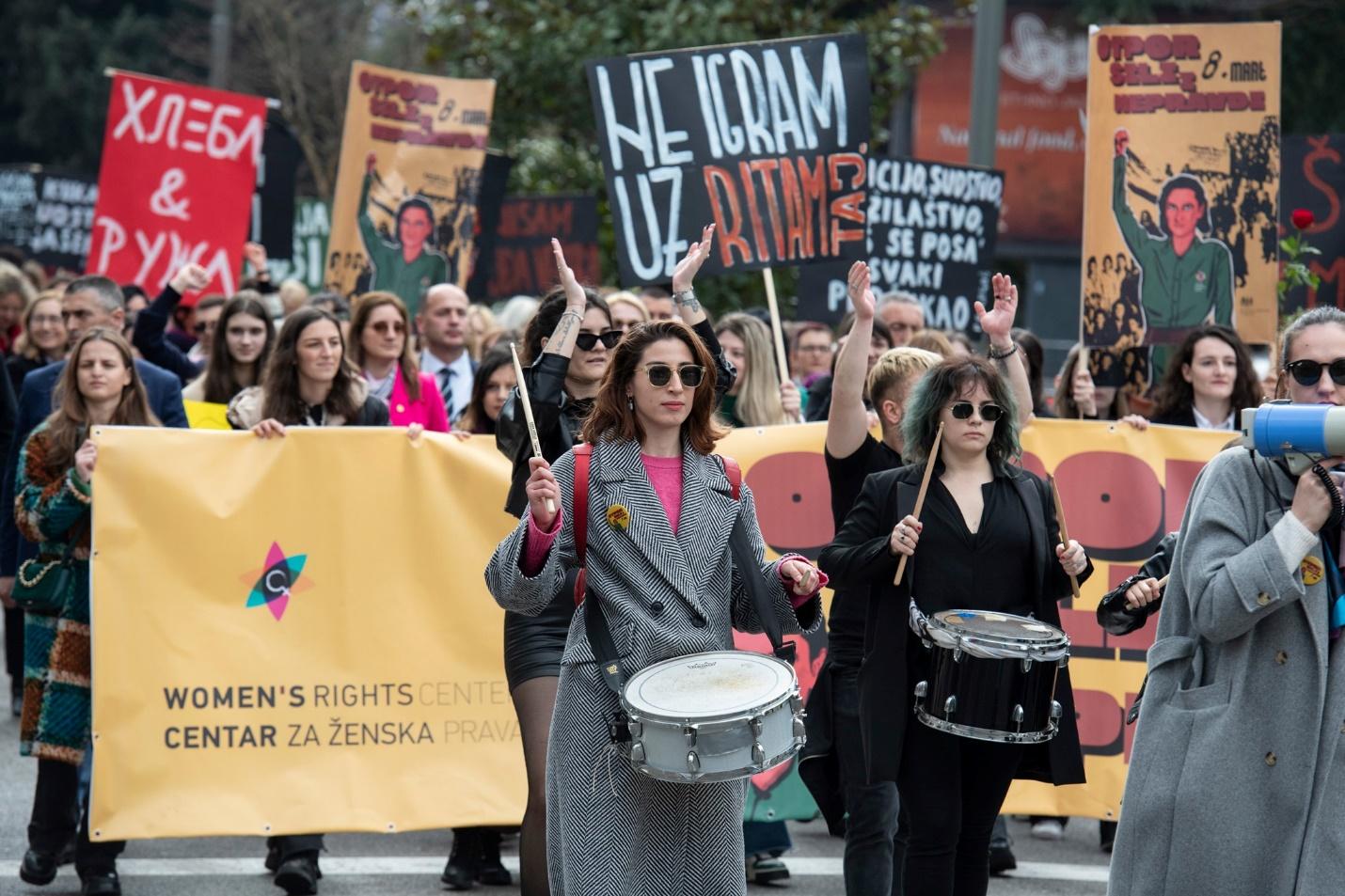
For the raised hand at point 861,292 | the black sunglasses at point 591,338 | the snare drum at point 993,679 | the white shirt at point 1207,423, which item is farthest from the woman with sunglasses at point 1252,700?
the white shirt at point 1207,423

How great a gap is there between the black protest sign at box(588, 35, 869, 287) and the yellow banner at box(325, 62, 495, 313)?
2726 mm

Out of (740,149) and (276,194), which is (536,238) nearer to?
(276,194)

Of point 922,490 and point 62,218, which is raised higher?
point 62,218

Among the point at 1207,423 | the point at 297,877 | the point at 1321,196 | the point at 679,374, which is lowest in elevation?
the point at 297,877

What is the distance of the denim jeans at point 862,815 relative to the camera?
583 cm

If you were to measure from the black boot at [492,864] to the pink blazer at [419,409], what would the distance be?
1.58 metres

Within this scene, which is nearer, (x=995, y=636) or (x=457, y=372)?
(x=995, y=636)

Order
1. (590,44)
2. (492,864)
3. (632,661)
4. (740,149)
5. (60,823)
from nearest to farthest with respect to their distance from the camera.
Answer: (632,661), (60,823), (492,864), (740,149), (590,44)

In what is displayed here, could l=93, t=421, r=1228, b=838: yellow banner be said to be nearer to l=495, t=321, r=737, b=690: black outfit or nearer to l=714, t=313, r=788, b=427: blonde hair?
l=714, t=313, r=788, b=427: blonde hair

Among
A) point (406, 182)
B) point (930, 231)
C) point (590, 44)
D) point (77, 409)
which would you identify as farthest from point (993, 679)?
point (590, 44)

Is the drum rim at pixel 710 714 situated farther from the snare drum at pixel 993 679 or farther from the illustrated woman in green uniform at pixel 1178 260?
the illustrated woman in green uniform at pixel 1178 260

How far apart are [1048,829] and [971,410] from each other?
3.40m

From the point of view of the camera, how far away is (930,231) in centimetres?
1127

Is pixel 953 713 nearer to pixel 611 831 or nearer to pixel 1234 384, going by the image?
pixel 611 831
